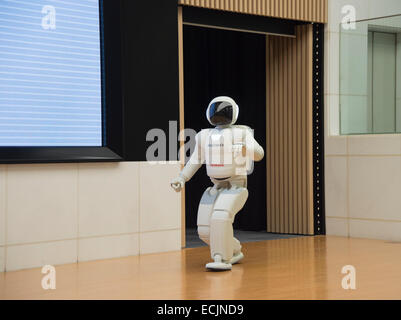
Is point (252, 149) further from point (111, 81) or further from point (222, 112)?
point (111, 81)

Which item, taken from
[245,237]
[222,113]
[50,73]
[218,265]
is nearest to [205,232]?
[218,265]

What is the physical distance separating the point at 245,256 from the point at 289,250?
674mm

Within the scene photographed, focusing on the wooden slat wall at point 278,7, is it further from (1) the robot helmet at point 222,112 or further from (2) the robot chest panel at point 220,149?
(2) the robot chest panel at point 220,149

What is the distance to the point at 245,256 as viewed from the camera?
7621mm

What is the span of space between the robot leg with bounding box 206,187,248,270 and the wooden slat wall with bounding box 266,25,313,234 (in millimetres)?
3000

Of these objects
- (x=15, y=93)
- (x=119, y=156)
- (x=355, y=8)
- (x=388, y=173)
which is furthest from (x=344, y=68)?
(x=15, y=93)

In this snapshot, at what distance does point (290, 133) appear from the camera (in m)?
9.66

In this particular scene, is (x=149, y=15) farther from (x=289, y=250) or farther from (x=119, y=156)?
(x=289, y=250)

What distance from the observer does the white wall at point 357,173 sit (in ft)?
29.2

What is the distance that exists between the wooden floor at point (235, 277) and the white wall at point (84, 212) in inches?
7.4

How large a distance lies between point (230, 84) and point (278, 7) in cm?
169

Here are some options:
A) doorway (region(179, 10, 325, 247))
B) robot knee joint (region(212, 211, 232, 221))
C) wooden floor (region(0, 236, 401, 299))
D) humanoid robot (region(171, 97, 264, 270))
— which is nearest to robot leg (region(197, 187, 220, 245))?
humanoid robot (region(171, 97, 264, 270))

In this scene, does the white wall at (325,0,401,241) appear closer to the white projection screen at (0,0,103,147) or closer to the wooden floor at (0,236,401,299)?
the wooden floor at (0,236,401,299)

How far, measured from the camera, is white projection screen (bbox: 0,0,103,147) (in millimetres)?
6906
